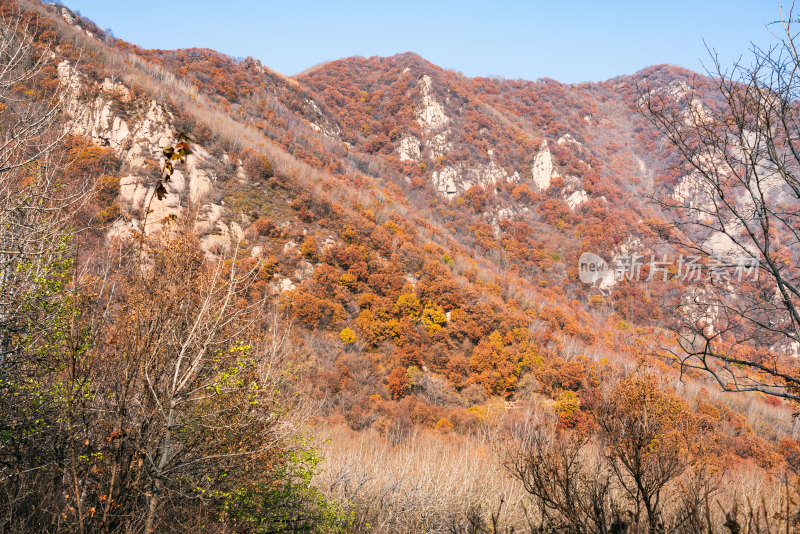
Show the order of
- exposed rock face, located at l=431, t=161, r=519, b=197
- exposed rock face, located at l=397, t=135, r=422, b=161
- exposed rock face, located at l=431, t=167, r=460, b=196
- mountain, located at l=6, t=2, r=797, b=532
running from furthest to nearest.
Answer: exposed rock face, located at l=397, t=135, r=422, b=161 → exposed rock face, located at l=431, t=161, r=519, b=197 → exposed rock face, located at l=431, t=167, r=460, b=196 → mountain, located at l=6, t=2, r=797, b=532

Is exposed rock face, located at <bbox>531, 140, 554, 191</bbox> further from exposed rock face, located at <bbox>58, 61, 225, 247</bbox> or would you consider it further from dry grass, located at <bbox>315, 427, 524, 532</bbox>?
dry grass, located at <bbox>315, 427, 524, 532</bbox>

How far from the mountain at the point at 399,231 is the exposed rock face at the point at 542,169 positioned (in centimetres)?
21

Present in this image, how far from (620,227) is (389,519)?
4906 cm

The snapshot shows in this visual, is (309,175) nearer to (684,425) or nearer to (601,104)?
(684,425)

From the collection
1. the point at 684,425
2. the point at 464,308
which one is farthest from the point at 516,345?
the point at 684,425

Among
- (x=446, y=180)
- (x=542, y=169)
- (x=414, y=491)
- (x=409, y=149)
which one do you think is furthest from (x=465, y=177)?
(x=414, y=491)

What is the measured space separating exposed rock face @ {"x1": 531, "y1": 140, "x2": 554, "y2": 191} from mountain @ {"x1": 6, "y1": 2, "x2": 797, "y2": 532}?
21 cm

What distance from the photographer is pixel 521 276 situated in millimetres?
43719

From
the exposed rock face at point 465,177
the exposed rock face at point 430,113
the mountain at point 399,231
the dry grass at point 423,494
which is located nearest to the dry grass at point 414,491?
the dry grass at point 423,494

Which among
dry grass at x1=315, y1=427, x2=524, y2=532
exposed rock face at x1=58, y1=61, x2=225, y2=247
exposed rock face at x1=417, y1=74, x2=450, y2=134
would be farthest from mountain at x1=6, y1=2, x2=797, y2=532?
dry grass at x1=315, y1=427, x2=524, y2=532

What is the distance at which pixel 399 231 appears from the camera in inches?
1210

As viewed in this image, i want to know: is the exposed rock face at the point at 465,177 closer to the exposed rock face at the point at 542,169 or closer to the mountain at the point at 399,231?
the mountain at the point at 399,231

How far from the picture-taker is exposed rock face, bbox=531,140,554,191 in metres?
56.1

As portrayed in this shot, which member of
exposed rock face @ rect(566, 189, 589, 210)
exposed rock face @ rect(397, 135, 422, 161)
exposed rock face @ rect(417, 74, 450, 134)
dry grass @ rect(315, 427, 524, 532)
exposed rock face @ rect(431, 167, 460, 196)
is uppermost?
exposed rock face @ rect(417, 74, 450, 134)
